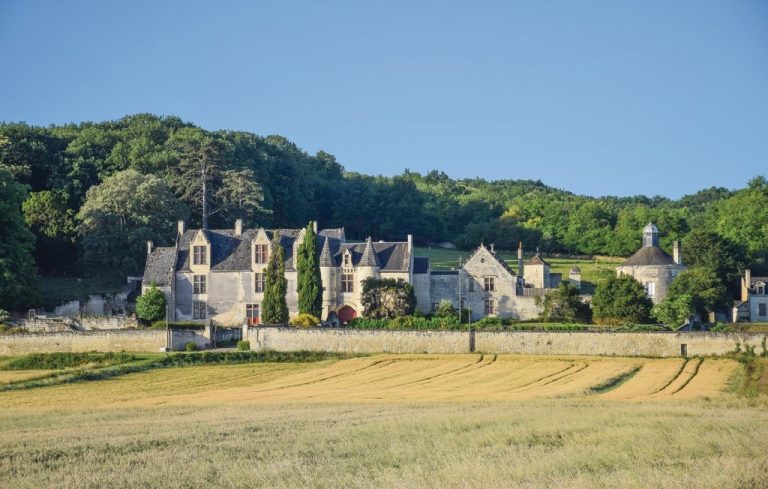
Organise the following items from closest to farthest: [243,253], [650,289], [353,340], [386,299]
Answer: [353,340], [386,299], [650,289], [243,253]

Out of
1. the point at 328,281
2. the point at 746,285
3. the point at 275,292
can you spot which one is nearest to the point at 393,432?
the point at 275,292

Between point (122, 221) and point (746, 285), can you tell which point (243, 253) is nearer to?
point (122, 221)

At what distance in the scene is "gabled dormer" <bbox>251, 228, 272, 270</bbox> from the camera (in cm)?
6931

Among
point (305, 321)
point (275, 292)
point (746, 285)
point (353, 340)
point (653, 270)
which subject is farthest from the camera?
point (746, 285)

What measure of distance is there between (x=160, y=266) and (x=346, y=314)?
11700 mm

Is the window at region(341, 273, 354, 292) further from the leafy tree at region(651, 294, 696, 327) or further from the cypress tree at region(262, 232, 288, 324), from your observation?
the leafy tree at region(651, 294, 696, 327)

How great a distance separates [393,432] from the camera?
30047 millimetres

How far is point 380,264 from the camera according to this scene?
68062mm

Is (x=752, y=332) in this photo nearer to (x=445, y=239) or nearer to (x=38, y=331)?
(x=38, y=331)

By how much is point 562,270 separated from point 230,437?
63083mm

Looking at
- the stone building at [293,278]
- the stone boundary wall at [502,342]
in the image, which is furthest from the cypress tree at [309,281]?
the stone boundary wall at [502,342]

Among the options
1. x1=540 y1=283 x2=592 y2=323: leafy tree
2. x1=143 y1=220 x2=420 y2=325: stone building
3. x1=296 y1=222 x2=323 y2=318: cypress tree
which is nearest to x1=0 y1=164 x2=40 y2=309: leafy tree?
x1=143 y1=220 x2=420 y2=325: stone building

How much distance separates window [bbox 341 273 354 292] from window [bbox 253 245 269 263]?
486cm

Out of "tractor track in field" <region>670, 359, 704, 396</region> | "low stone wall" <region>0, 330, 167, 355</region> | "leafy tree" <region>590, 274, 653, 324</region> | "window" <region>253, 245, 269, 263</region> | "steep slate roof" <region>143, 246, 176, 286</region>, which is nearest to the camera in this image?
"tractor track in field" <region>670, 359, 704, 396</region>
